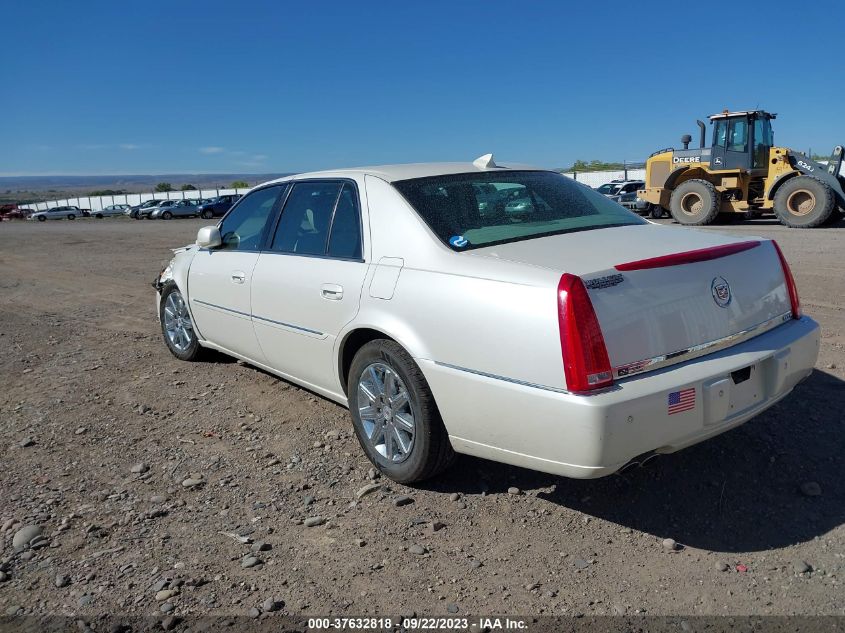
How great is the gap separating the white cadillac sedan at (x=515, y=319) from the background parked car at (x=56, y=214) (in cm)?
5611

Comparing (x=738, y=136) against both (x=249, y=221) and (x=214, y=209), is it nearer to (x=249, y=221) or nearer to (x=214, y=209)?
(x=249, y=221)

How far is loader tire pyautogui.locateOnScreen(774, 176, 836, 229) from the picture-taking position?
56.9 feet

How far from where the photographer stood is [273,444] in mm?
4117

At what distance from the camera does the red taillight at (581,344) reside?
260 cm

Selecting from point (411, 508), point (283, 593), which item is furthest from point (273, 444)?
point (283, 593)

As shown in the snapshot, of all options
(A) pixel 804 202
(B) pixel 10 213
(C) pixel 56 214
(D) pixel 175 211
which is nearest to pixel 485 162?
(A) pixel 804 202

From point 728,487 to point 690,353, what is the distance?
2.94 ft

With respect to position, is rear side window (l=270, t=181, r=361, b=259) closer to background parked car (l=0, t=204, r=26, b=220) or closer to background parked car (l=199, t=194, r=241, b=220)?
background parked car (l=199, t=194, r=241, b=220)

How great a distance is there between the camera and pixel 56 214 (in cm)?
5325

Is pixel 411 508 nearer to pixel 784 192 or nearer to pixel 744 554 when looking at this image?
pixel 744 554

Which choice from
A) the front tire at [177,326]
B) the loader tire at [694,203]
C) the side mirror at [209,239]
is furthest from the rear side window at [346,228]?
the loader tire at [694,203]

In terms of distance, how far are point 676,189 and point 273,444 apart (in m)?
18.8

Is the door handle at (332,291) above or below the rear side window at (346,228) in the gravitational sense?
below

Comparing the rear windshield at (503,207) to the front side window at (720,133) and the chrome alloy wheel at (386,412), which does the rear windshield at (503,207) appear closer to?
the chrome alloy wheel at (386,412)
